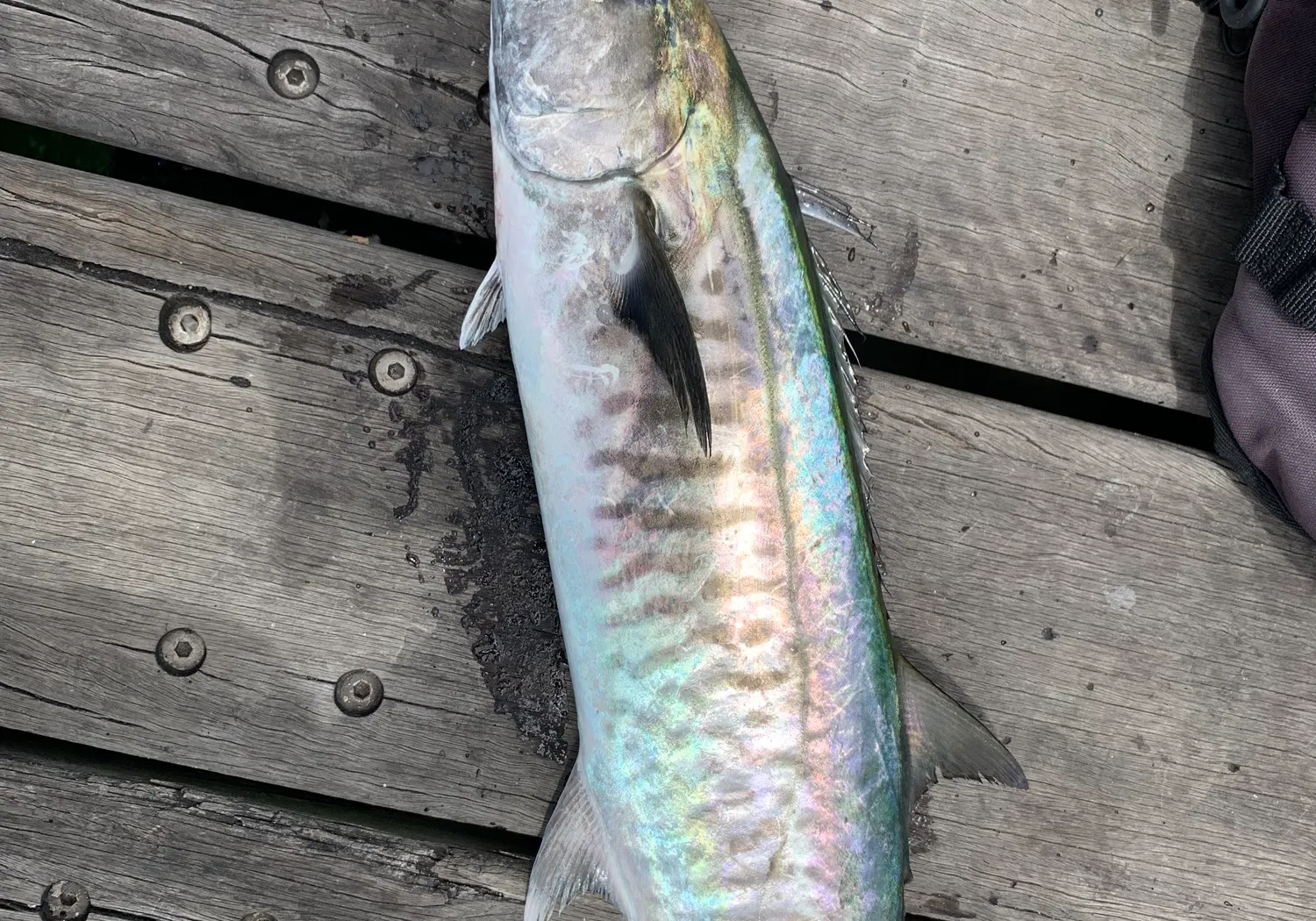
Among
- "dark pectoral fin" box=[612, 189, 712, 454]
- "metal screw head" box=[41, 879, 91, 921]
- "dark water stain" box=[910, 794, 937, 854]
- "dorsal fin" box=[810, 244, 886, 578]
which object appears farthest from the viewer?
"dark water stain" box=[910, 794, 937, 854]

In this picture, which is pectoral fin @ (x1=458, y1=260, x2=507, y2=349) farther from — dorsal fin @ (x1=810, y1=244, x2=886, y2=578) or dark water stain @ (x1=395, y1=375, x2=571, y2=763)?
dorsal fin @ (x1=810, y1=244, x2=886, y2=578)

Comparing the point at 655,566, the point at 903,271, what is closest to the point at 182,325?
the point at 655,566

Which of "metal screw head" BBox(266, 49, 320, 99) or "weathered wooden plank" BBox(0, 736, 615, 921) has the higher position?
"metal screw head" BBox(266, 49, 320, 99)

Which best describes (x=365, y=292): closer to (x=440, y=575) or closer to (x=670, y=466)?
(x=440, y=575)

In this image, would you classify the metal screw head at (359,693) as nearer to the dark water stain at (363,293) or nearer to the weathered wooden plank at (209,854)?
the weathered wooden plank at (209,854)

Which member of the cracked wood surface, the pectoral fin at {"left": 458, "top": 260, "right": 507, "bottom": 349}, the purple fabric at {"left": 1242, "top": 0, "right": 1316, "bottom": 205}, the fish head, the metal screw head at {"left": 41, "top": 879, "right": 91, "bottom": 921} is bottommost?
the metal screw head at {"left": 41, "top": 879, "right": 91, "bottom": 921}

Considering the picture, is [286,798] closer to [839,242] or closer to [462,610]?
[462,610]

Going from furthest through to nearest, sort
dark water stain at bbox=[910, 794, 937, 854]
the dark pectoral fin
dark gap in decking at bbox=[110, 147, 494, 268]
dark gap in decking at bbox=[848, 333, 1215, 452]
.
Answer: dark gap in decking at bbox=[848, 333, 1215, 452] → dark gap in decking at bbox=[110, 147, 494, 268] → dark water stain at bbox=[910, 794, 937, 854] → the dark pectoral fin

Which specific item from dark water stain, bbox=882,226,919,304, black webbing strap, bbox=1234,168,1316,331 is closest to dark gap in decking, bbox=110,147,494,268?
dark water stain, bbox=882,226,919,304
